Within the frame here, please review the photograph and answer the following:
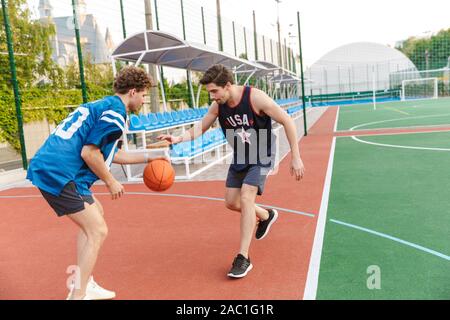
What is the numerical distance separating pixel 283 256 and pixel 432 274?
130 centimetres

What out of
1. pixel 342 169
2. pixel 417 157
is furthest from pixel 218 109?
pixel 417 157

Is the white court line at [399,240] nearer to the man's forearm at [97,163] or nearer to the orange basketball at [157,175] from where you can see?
the orange basketball at [157,175]

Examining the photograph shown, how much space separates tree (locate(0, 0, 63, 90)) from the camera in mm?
17761

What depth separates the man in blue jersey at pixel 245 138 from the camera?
3949mm

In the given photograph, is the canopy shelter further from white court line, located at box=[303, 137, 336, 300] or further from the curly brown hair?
the curly brown hair

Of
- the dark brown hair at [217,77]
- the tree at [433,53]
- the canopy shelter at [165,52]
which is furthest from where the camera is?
the tree at [433,53]

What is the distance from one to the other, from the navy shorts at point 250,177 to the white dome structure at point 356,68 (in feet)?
184

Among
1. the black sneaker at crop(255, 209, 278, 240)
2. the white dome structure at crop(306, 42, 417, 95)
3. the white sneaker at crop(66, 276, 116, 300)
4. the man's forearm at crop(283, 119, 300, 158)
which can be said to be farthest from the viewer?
the white dome structure at crop(306, 42, 417, 95)

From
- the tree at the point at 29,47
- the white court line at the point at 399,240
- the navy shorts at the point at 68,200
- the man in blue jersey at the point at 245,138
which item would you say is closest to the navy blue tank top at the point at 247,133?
the man in blue jersey at the point at 245,138

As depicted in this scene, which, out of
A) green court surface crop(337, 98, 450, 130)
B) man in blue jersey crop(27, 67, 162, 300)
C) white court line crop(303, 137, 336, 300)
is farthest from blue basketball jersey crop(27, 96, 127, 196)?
green court surface crop(337, 98, 450, 130)

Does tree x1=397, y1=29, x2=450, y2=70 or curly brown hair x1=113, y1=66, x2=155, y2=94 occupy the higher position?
tree x1=397, y1=29, x2=450, y2=70

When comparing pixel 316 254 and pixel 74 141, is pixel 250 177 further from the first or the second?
pixel 74 141

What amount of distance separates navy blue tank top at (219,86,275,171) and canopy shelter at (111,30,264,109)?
6.16 m

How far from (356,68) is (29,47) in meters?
55.0
